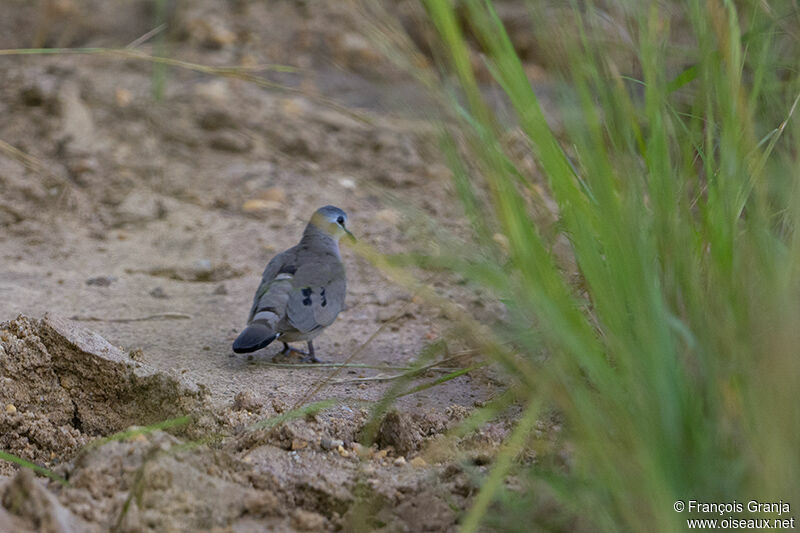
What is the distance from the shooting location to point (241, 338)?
341 cm

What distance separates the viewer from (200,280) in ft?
14.8

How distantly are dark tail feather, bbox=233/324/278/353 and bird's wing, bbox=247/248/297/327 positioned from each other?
0.06 meters

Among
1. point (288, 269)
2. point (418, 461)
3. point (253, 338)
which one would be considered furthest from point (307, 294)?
point (418, 461)

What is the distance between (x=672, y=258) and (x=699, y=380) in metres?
0.24

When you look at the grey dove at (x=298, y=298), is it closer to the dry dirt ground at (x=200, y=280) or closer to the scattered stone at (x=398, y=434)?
the dry dirt ground at (x=200, y=280)

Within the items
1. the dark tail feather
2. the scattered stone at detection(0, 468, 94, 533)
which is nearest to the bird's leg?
the dark tail feather

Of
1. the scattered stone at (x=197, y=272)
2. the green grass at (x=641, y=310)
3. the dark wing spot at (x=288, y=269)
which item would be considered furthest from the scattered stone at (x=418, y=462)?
the scattered stone at (x=197, y=272)

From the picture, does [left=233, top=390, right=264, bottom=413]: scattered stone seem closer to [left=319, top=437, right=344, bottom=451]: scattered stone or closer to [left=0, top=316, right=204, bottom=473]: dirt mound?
[left=0, top=316, right=204, bottom=473]: dirt mound

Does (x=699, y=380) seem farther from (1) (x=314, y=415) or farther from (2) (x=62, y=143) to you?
(2) (x=62, y=143)

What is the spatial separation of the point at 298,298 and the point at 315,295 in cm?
7

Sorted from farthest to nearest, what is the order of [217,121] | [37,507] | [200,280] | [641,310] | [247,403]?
[217,121]
[200,280]
[247,403]
[37,507]
[641,310]

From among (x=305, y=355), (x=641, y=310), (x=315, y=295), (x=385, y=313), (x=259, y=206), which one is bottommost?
(x=385, y=313)

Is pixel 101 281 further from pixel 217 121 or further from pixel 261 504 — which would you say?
pixel 261 504

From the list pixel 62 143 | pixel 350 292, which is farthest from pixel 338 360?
pixel 62 143
